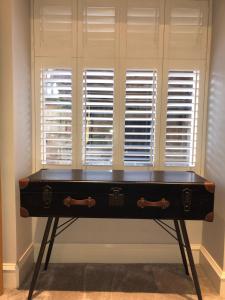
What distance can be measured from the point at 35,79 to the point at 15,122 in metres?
0.51

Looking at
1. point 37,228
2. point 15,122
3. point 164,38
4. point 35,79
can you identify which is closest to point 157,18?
point 164,38

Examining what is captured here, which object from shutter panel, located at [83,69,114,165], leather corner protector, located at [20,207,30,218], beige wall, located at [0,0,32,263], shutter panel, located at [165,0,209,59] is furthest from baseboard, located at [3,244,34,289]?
shutter panel, located at [165,0,209,59]

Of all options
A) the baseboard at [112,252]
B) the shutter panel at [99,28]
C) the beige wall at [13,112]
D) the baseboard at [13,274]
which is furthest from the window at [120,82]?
the baseboard at [13,274]

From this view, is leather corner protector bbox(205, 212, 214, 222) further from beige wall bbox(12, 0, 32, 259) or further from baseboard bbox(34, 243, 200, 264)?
beige wall bbox(12, 0, 32, 259)

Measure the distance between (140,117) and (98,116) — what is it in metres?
0.34

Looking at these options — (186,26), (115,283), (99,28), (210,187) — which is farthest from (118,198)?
(186,26)

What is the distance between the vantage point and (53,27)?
95.0 inches

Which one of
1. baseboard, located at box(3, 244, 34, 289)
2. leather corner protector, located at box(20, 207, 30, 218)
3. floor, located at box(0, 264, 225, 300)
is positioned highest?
leather corner protector, located at box(20, 207, 30, 218)

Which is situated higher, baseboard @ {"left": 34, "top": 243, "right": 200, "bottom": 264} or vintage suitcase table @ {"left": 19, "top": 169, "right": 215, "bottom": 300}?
vintage suitcase table @ {"left": 19, "top": 169, "right": 215, "bottom": 300}

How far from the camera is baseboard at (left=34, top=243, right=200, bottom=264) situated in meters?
2.57

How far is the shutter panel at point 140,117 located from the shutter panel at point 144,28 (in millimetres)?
163

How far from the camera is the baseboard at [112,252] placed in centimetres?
257

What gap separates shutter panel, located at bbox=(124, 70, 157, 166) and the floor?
87 centimetres

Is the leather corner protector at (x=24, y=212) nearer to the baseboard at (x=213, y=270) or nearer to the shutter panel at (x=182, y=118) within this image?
the shutter panel at (x=182, y=118)
